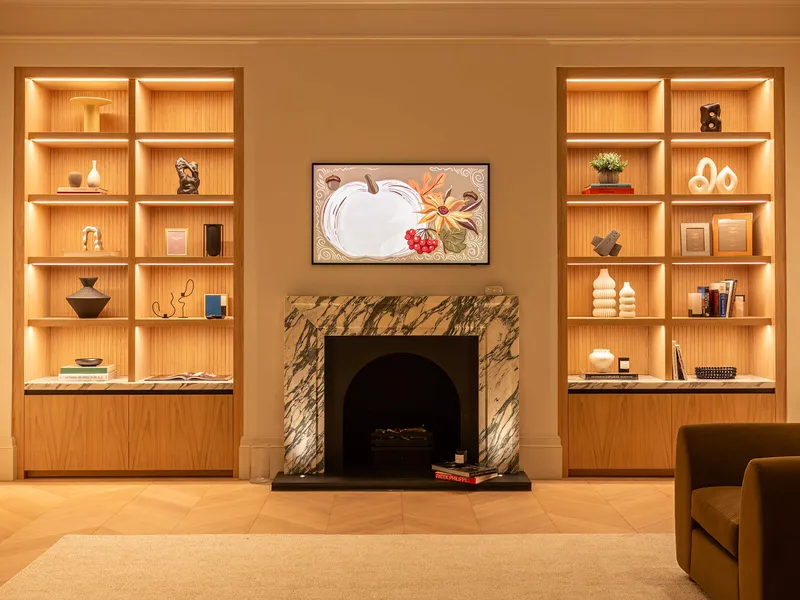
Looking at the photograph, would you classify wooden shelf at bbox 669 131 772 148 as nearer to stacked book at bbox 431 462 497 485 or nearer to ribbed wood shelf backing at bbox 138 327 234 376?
stacked book at bbox 431 462 497 485

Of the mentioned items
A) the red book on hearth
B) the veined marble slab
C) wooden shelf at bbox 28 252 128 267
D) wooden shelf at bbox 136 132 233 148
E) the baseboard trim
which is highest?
wooden shelf at bbox 136 132 233 148

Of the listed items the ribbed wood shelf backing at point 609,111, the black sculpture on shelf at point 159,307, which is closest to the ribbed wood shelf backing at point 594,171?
the ribbed wood shelf backing at point 609,111

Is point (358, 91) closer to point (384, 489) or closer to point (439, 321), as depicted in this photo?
point (439, 321)

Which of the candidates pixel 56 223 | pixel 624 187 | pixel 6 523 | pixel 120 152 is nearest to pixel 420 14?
pixel 624 187

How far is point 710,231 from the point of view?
4930 millimetres

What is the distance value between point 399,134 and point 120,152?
203cm

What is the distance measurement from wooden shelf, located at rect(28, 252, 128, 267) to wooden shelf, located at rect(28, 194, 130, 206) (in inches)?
14.8

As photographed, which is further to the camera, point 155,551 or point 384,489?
point 384,489

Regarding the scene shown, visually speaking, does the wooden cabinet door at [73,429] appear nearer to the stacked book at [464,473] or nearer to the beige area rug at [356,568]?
the beige area rug at [356,568]

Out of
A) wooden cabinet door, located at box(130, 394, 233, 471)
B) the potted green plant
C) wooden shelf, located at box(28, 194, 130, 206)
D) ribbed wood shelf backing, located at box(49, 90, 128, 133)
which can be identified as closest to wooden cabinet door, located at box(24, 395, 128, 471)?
wooden cabinet door, located at box(130, 394, 233, 471)

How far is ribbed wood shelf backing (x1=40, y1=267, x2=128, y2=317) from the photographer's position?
502 cm

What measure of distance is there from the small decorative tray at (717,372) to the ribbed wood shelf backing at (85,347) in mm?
3975

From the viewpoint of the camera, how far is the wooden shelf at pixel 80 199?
4.73 meters

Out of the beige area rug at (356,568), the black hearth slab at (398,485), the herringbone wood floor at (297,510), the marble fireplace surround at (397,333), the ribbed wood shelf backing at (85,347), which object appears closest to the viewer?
the beige area rug at (356,568)
